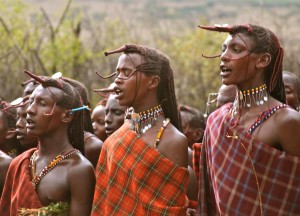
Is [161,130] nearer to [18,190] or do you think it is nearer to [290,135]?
[290,135]

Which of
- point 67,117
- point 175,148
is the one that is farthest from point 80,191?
point 175,148

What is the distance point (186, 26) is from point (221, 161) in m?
16.6

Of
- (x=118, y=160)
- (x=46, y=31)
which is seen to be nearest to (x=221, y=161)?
(x=118, y=160)

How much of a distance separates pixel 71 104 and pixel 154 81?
91 cm

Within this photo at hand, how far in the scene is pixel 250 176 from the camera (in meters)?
5.36

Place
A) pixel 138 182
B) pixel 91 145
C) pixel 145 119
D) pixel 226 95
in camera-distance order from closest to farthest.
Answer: pixel 138 182, pixel 145 119, pixel 226 95, pixel 91 145

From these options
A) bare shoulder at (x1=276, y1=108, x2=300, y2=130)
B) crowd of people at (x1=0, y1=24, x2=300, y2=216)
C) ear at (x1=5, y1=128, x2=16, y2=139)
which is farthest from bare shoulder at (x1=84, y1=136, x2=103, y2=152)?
bare shoulder at (x1=276, y1=108, x2=300, y2=130)

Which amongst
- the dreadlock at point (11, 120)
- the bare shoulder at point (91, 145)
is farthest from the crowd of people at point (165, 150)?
the dreadlock at point (11, 120)

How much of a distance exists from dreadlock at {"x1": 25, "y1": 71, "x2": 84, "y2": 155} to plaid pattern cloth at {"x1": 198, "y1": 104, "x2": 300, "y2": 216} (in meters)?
1.54

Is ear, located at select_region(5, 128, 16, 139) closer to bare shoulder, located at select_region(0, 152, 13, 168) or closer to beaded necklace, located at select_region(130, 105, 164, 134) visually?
bare shoulder, located at select_region(0, 152, 13, 168)

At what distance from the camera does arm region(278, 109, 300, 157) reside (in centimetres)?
531

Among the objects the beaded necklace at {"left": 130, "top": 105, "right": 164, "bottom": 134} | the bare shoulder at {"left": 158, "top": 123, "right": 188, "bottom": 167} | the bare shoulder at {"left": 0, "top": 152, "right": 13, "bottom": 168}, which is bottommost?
the bare shoulder at {"left": 0, "top": 152, "right": 13, "bottom": 168}

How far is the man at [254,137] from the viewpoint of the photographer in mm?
5320

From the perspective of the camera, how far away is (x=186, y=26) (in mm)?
21984
